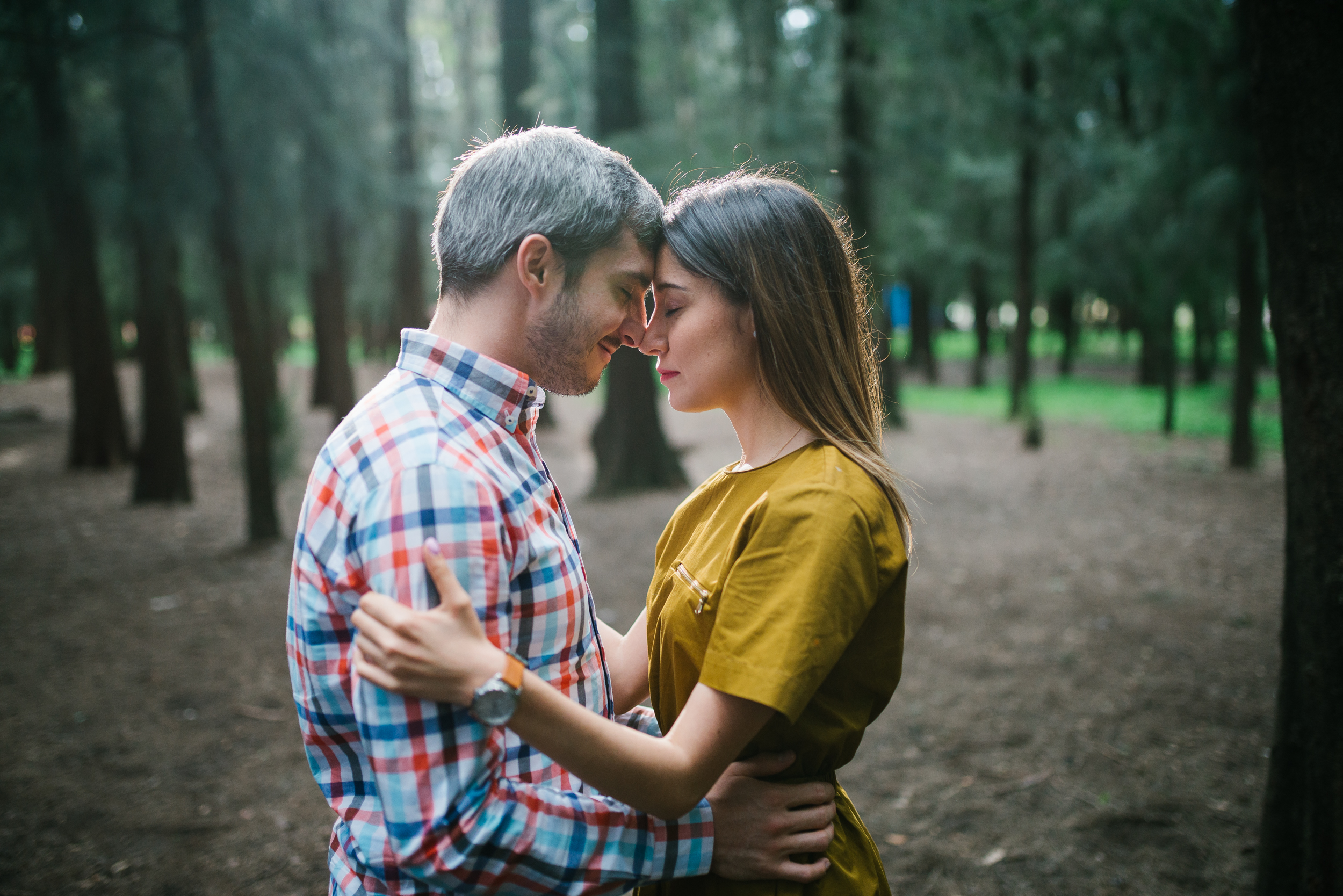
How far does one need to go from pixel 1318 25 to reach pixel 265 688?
238 inches

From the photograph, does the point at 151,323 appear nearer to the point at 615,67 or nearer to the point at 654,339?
the point at 615,67

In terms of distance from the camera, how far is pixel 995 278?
25469 mm

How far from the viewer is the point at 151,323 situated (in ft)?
34.1

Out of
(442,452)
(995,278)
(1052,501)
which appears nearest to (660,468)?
(1052,501)

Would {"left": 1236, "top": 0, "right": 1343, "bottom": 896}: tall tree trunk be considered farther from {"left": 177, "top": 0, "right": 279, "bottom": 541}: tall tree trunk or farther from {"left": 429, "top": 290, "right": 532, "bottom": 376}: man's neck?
{"left": 177, "top": 0, "right": 279, "bottom": 541}: tall tree trunk

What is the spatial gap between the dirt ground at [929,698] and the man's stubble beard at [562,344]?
278cm

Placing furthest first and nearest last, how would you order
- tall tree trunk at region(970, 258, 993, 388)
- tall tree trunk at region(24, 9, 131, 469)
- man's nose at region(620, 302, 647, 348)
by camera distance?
tall tree trunk at region(970, 258, 993, 388) < tall tree trunk at region(24, 9, 131, 469) < man's nose at region(620, 302, 647, 348)

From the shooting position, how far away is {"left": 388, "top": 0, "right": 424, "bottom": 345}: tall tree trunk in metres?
14.0

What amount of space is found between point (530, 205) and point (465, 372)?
336 mm

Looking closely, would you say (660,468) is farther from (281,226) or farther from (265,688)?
(265,688)

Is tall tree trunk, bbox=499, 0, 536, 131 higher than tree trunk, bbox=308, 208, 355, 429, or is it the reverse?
tall tree trunk, bbox=499, 0, 536, 131

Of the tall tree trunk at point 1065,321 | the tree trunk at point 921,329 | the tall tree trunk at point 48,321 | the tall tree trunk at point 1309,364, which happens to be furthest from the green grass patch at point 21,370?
the tall tree trunk at point 1065,321

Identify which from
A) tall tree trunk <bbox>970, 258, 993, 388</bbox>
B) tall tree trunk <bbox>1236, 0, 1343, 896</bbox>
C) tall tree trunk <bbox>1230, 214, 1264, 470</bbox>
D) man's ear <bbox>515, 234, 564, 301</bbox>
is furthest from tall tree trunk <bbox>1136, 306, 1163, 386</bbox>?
man's ear <bbox>515, 234, 564, 301</bbox>

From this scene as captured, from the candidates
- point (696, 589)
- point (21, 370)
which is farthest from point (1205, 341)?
point (21, 370)
